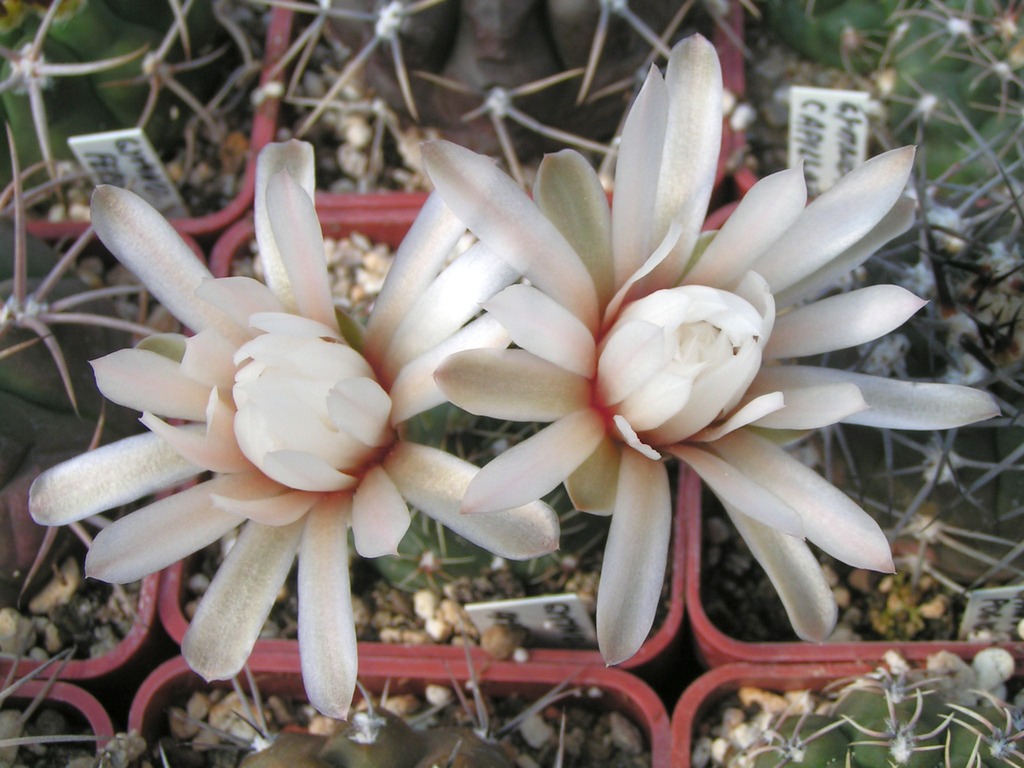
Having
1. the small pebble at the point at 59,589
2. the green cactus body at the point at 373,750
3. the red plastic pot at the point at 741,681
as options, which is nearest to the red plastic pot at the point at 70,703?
the small pebble at the point at 59,589

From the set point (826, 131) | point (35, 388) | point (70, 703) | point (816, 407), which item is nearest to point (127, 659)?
point (70, 703)

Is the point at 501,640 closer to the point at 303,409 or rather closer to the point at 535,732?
the point at 535,732

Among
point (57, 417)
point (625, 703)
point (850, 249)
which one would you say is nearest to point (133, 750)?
point (57, 417)

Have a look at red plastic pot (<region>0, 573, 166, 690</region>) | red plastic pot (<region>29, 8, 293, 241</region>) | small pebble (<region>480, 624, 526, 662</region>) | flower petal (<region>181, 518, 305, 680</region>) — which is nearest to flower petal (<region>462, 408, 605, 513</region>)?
flower petal (<region>181, 518, 305, 680</region>)

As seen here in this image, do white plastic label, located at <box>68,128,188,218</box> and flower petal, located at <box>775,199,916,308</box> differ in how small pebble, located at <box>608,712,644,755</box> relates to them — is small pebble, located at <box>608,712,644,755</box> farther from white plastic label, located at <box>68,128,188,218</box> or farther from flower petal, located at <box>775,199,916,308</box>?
white plastic label, located at <box>68,128,188,218</box>

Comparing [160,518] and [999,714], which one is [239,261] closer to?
[160,518]
